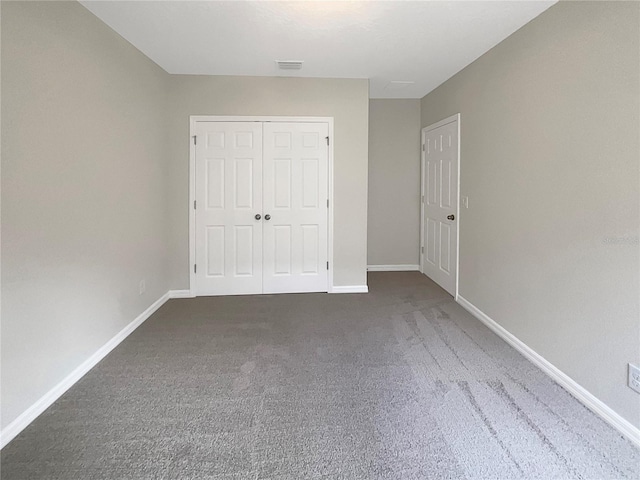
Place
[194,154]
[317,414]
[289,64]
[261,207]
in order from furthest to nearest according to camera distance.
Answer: [261,207] < [194,154] < [289,64] < [317,414]

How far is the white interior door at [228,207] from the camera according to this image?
13.2ft

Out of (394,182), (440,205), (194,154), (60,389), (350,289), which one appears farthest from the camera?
(394,182)

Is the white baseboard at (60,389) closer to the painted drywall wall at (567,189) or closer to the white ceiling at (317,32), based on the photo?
the white ceiling at (317,32)

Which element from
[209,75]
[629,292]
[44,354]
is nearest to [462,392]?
[629,292]

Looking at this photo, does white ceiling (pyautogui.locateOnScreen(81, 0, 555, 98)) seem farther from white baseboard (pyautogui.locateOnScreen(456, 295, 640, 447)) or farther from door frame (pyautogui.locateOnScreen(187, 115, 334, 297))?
white baseboard (pyautogui.locateOnScreen(456, 295, 640, 447))

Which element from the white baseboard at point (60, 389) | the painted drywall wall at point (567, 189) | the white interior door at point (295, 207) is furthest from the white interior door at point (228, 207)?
the painted drywall wall at point (567, 189)

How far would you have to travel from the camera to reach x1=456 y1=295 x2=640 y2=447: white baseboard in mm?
1856

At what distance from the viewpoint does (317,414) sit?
78.5 inches

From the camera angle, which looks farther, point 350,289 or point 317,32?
point 350,289

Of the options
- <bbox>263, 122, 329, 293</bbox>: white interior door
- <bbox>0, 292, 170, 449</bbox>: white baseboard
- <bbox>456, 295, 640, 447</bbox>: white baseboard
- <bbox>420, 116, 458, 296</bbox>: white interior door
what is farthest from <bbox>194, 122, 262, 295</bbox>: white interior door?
<bbox>456, 295, 640, 447</bbox>: white baseboard

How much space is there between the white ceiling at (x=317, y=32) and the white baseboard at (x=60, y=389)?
2359 millimetres

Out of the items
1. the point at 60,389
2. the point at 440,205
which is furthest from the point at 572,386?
Answer: the point at 60,389

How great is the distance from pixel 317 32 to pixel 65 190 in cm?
209

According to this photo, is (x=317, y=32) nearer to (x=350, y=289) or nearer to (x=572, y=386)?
(x=350, y=289)
